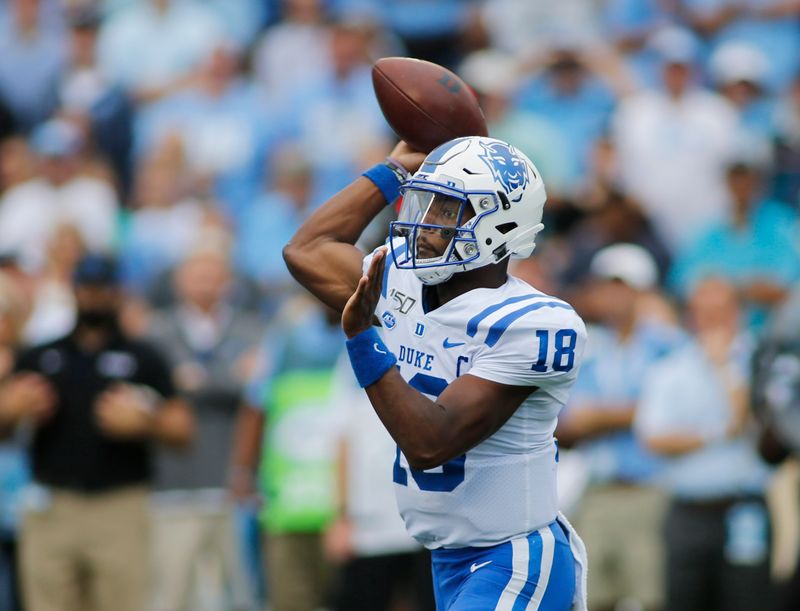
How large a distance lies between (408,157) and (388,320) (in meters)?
0.58

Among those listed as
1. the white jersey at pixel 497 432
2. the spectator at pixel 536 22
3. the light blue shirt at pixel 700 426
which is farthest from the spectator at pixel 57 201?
the white jersey at pixel 497 432

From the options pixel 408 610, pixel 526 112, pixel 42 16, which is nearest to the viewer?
pixel 408 610

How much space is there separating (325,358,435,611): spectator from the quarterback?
3205 millimetres

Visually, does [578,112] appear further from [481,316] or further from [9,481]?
[481,316]

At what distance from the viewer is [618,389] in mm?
7910

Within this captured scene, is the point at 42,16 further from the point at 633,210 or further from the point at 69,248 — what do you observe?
the point at 633,210

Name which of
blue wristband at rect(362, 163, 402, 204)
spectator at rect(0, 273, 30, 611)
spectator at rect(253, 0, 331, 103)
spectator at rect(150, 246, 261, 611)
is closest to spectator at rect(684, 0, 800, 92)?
spectator at rect(253, 0, 331, 103)

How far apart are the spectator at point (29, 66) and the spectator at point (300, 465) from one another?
5.01m

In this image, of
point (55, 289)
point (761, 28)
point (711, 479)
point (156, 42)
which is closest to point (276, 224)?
point (55, 289)

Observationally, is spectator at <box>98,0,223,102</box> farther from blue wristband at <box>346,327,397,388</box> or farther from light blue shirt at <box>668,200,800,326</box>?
blue wristband at <box>346,327,397,388</box>

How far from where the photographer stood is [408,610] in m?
7.84

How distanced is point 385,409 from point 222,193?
7445 mm

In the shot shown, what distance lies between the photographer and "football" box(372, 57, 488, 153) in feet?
14.7

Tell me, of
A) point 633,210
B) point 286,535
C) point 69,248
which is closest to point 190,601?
point 286,535
